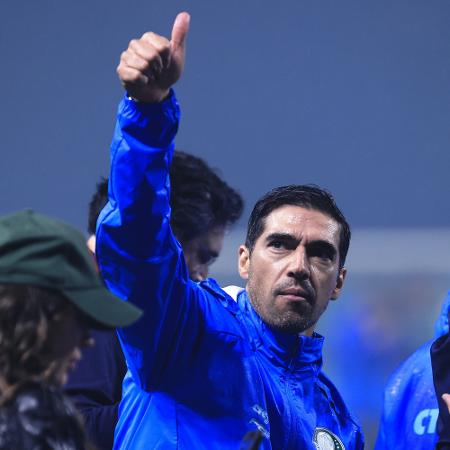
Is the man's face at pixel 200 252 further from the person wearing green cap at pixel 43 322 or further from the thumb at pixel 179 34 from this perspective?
the person wearing green cap at pixel 43 322

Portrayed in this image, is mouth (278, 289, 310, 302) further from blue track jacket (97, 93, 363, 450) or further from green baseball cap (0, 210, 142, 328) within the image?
green baseball cap (0, 210, 142, 328)

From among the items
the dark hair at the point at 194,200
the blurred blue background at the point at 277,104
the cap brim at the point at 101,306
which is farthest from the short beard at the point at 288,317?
the blurred blue background at the point at 277,104

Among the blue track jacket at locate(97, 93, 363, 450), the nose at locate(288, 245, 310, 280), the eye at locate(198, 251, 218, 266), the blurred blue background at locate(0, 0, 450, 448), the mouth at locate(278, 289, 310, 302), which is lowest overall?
the blue track jacket at locate(97, 93, 363, 450)

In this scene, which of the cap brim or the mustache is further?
the mustache

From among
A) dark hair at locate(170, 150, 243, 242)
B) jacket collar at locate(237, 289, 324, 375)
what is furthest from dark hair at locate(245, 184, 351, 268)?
dark hair at locate(170, 150, 243, 242)

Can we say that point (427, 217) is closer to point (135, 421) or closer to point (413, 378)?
point (413, 378)

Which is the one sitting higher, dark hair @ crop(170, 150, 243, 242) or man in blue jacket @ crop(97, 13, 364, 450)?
dark hair @ crop(170, 150, 243, 242)

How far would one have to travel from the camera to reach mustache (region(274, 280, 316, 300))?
2.22 m

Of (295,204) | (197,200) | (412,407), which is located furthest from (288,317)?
(197,200)

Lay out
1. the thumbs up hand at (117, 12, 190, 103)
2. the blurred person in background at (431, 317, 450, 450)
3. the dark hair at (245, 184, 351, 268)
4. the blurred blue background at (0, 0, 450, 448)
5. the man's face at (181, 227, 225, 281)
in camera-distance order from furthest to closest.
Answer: the blurred blue background at (0, 0, 450, 448) → the man's face at (181, 227, 225, 281) → the dark hair at (245, 184, 351, 268) → the blurred person in background at (431, 317, 450, 450) → the thumbs up hand at (117, 12, 190, 103)

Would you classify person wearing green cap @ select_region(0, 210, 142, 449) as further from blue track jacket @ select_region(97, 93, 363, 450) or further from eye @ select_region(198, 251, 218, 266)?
eye @ select_region(198, 251, 218, 266)

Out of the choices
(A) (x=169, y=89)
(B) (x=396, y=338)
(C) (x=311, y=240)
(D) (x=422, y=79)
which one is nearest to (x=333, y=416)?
(C) (x=311, y=240)

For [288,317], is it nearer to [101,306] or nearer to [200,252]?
[200,252]

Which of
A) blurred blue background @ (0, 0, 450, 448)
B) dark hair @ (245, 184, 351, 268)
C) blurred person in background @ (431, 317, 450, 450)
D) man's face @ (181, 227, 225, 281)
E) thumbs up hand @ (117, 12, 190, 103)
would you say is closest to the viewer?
thumbs up hand @ (117, 12, 190, 103)
